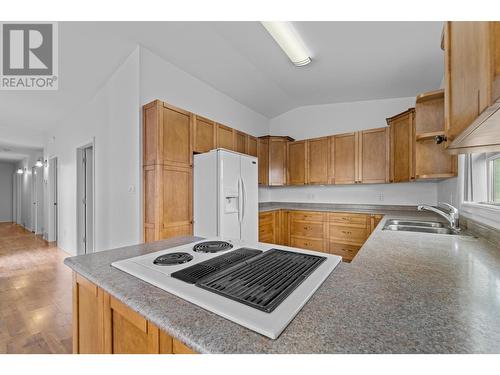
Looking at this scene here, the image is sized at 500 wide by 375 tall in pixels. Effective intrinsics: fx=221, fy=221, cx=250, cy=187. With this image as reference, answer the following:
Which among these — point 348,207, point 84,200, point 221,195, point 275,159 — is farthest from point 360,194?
point 84,200

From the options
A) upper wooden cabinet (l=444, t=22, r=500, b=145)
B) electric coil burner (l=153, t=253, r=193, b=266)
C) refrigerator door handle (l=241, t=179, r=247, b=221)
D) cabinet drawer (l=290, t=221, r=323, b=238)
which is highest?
upper wooden cabinet (l=444, t=22, r=500, b=145)

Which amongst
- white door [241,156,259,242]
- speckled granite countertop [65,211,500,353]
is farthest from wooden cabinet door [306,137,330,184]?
speckled granite countertop [65,211,500,353]

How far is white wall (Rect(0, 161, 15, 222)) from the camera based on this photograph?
8.88 metres

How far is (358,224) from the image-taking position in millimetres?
3314

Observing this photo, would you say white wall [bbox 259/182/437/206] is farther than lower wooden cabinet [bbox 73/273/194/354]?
Yes

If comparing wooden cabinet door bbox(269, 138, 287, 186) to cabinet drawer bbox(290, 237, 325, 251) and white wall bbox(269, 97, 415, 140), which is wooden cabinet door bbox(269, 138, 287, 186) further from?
cabinet drawer bbox(290, 237, 325, 251)

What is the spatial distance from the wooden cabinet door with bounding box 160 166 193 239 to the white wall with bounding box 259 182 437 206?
2.17 metres

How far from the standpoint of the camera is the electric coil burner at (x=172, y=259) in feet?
3.08

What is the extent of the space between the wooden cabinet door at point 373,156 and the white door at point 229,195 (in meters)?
2.15

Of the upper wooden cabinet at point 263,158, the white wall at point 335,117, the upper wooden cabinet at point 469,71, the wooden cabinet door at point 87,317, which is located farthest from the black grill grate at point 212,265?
the white wall at point 335,117

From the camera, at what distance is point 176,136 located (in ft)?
8.17

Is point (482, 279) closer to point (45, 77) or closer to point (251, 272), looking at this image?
point (251, 272)
